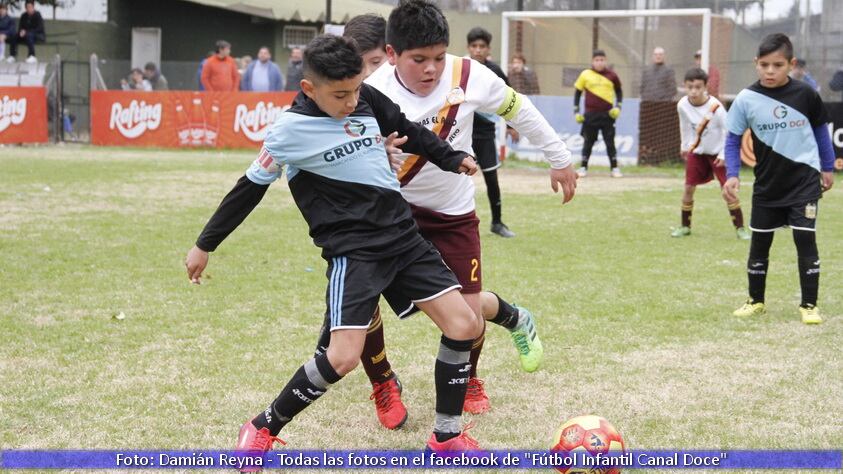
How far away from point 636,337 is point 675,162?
13238 millimetres

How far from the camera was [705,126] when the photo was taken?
426 inches

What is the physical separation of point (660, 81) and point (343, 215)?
15.9 metres

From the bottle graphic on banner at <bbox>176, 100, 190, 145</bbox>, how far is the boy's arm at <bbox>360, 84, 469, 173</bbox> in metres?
19.0

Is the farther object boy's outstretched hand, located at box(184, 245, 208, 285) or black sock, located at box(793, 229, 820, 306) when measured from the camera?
black sock, located at box(793, 229, 820, 306)

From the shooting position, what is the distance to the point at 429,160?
173 inches

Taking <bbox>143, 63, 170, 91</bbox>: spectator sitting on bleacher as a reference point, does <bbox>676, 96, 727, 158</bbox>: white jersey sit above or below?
below

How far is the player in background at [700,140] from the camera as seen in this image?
10.8 meters

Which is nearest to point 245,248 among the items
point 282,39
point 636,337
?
point 636,337

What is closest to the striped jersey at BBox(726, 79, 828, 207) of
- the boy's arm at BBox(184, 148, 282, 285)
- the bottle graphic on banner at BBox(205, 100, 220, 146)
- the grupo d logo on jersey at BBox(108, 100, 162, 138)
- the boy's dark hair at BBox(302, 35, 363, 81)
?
the boy's dark hair at BBox(302, 35, 363, 81)

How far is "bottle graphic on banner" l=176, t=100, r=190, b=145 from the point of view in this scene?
2264cm

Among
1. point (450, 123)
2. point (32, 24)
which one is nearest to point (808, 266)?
point (450, 123)

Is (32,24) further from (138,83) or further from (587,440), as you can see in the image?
(587,440)

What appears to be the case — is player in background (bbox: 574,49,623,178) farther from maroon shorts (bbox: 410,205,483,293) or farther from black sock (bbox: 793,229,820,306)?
maroon shorts (bbox: 410,205,483,293)

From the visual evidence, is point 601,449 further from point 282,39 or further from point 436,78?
point 282,39
